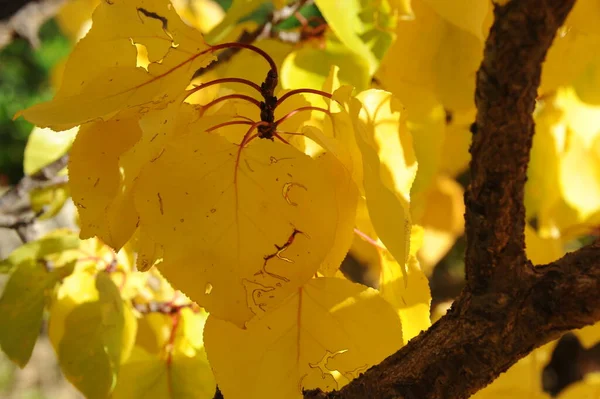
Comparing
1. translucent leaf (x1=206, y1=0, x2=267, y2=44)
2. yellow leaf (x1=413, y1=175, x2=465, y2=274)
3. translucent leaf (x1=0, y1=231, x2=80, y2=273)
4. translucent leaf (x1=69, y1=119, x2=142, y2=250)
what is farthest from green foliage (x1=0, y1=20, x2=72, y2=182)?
translucent leaf (x1=69, y1=119, x2=142, y2=250)

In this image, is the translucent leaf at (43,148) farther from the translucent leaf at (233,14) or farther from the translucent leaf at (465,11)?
the translucent leaf at (465,11)

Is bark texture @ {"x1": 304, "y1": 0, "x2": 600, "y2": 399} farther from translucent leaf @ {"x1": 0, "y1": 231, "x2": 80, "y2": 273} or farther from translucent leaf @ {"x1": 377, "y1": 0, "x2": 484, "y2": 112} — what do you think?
translucent leaf @ {"x1": 0, "y1": 231, "x2": 80, "y2": 273}

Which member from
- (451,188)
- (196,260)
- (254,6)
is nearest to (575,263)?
(196,260)

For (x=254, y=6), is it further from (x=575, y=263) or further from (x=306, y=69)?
(x=575, y=263)

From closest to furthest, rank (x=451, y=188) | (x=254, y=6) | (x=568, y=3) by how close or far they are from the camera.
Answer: (x=568, y=3) < (x=254, y=6) < (x=451, y=188)

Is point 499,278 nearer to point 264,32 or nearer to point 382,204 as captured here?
point 382,204

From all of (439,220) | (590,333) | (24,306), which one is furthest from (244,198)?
(439,220)

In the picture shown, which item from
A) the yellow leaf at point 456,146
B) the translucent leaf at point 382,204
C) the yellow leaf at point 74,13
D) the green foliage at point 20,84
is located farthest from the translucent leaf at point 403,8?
the green foliage at point 20,84
